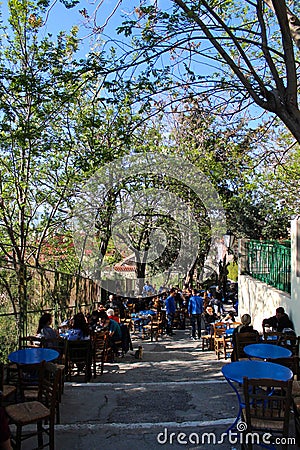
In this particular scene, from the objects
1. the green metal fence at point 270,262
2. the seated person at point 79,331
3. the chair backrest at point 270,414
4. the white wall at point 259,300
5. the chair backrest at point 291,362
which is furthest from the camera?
the green metal fence at point 270,262

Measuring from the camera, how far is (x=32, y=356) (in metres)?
5.66

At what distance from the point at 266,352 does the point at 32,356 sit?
3.00m

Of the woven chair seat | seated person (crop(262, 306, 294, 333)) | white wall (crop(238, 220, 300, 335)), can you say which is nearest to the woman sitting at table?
the woven chair seat

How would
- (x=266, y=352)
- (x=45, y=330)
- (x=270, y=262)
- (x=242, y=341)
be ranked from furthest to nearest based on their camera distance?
(x=270, y=262), (x=45, y=330), (x=242, y=341), (x=266, y=352)

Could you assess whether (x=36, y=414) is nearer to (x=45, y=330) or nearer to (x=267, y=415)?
(x=267, y=415)

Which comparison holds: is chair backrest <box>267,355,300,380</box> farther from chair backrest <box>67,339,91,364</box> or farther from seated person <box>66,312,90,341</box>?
seated person <box>66,312,90,341</box>

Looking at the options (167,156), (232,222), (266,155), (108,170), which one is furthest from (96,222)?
(232,222)

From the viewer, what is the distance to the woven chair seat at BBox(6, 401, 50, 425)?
13.4 feet

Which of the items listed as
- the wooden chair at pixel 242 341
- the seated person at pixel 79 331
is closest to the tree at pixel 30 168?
the seated person at pixel 79 331

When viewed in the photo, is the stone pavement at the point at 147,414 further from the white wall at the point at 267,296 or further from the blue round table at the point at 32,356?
the white wall at the point at 267,296

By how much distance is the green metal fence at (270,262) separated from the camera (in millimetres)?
10145

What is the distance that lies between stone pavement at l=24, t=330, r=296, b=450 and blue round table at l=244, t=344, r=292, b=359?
2.30 feet

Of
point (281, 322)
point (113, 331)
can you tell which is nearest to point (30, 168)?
point (113, 331)

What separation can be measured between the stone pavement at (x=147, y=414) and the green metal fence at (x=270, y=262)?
2924 mm
